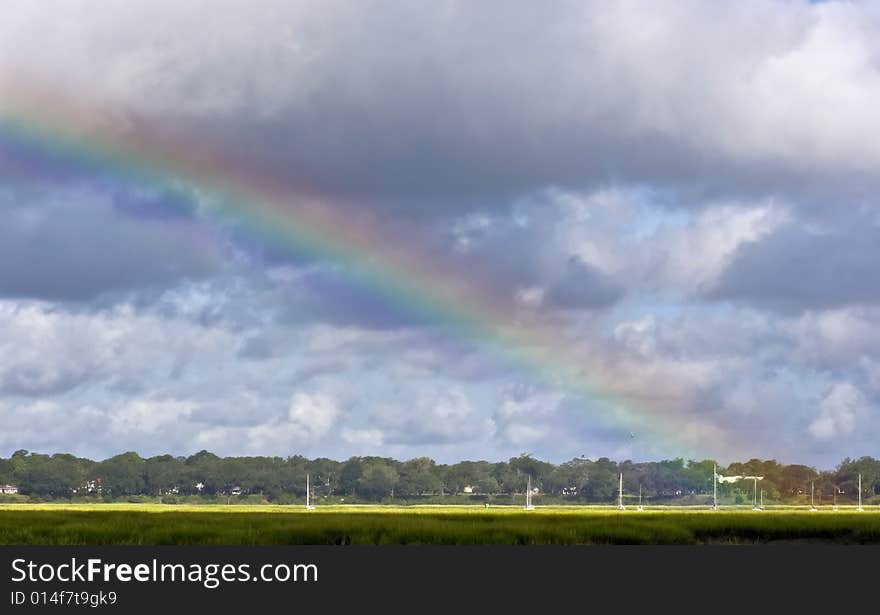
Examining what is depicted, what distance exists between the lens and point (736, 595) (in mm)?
48812

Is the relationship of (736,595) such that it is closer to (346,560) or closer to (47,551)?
(346,560)

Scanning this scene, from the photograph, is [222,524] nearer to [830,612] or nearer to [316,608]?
[316,608]

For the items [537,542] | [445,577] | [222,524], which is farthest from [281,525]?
[445,577]

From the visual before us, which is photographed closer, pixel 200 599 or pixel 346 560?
pixel 200 599

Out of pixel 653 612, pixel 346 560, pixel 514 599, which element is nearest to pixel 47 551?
pixel 346 560

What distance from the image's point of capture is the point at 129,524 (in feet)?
232

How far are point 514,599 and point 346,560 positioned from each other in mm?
10425

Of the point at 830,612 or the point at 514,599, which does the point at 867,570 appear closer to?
the point at 830,612

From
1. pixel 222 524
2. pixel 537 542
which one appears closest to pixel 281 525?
pixel 222 524

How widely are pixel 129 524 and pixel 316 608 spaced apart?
1164 inches

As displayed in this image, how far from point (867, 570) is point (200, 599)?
94.7 feet

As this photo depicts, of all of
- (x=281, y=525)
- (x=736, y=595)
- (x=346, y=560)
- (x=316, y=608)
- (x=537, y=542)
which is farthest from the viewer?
(x=281, y=525)

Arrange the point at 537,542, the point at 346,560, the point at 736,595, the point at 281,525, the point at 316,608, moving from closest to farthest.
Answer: the point at 316,608 → the point at 736,595 → the point at 346,560 → the point at 537,542 → the point at 281,525

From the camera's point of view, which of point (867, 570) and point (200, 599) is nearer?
point (200, 599)
